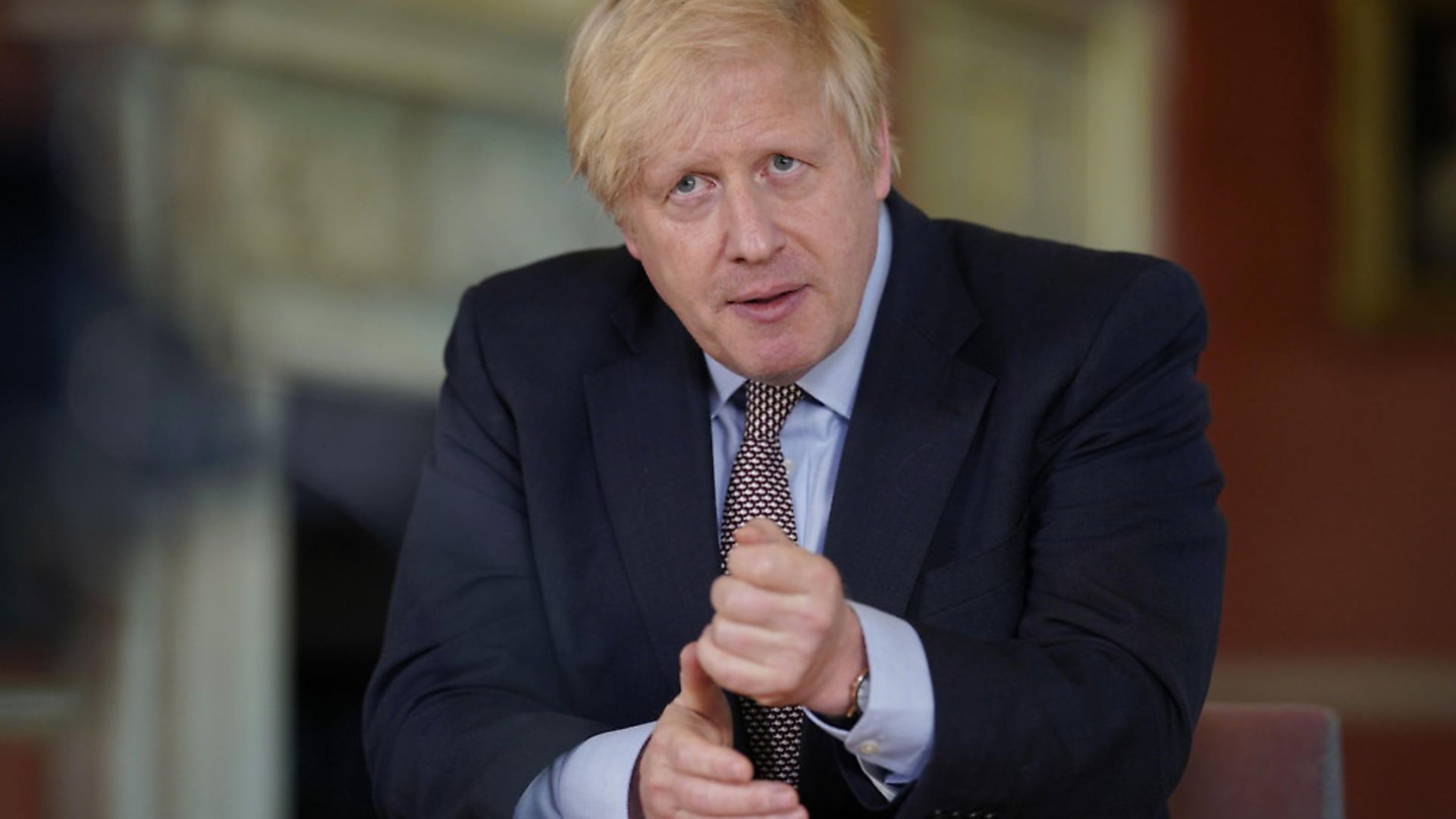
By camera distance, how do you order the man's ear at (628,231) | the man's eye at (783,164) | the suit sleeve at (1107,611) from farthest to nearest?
the man's ear at (628,231) < the man's eye at (783,164) < the suit sleeve at (1107,611)

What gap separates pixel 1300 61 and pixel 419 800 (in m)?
4.85

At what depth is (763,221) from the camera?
1514 mm

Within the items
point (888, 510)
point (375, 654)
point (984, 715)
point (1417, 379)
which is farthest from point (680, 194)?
point (1417, 379)

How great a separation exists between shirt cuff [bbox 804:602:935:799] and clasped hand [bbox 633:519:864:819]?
2cm

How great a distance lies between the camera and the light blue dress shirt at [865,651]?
1263 millimetres

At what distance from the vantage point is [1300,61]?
18.6 feet

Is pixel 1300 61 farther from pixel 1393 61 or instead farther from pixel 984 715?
pixel 984 715

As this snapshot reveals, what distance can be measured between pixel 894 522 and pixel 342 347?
2.72 metres

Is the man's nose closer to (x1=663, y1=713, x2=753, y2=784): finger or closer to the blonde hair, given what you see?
the blonde hair

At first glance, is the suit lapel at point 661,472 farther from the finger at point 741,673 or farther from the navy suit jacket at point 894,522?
the finger at point 741,673

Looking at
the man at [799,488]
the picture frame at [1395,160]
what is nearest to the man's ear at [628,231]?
the man at [799,488]

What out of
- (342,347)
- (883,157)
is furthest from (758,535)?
(342,347)

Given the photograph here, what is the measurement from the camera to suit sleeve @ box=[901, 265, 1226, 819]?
129 centimetres

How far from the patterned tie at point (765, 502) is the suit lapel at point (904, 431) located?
8cm
